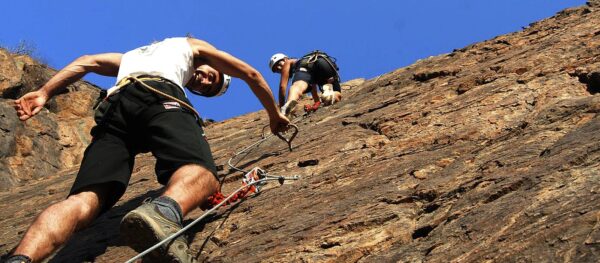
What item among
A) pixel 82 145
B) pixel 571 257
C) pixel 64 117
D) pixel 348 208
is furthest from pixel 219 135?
pixel 571 257

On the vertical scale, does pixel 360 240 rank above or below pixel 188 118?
below

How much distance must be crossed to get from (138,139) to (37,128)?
29.0 feet

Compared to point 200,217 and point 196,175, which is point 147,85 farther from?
point 200,217

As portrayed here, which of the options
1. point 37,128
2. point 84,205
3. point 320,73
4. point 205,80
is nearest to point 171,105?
point 84,205

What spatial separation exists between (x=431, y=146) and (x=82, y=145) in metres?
9.45

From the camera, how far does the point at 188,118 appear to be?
5320mm

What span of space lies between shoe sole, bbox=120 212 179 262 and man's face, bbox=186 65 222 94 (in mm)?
2189

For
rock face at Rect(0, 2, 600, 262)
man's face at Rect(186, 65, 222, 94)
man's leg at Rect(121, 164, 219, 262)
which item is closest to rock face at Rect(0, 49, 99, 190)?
rock face at Rect(0, 2, 600, 262)

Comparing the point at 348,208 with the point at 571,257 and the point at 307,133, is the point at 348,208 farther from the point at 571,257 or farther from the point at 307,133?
the point at 307,133

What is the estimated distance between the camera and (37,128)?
13594mm

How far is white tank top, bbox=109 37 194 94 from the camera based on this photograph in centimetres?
566

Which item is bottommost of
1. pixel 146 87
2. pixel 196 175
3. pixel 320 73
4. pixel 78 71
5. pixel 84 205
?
A: pixel 84 205

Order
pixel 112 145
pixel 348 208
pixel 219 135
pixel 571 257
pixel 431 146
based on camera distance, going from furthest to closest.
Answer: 1. pixel 219 135
2. pixel 431 146
3. pixel 112 145
4. pixel 348 208
5. pixel 571 257

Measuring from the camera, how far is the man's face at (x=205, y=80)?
6.34 m
